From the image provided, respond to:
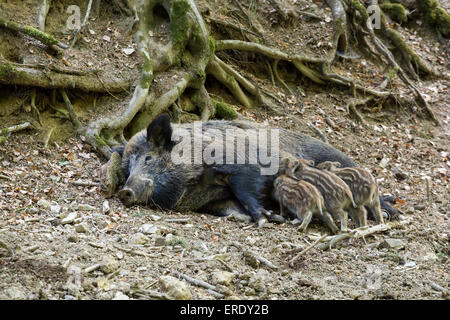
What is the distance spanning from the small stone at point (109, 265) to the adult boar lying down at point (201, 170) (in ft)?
6.51

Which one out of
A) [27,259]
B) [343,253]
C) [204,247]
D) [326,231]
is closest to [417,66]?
[326,231]

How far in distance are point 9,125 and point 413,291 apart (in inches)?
194

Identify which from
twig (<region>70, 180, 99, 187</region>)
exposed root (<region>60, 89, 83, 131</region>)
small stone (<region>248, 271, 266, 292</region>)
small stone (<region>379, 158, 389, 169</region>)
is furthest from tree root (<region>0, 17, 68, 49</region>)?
small stone (<region>379, 158, 389, 169</region>)

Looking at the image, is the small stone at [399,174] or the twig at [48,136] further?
the small stone at [399,174]

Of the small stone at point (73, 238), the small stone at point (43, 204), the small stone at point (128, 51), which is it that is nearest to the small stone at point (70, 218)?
the small stone at point (43, 204)

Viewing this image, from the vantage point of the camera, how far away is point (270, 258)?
434 centimetres

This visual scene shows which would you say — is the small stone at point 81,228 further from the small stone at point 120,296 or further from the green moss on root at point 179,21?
the green moss on root at point 179,21

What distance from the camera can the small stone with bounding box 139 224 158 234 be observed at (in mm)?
4570

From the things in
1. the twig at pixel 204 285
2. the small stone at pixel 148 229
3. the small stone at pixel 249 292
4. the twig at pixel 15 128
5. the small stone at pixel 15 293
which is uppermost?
the small stone at pixel 15 293

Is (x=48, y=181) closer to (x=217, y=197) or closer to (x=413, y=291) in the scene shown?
(x=217, y=197)

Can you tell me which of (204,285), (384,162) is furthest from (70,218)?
(384,162)

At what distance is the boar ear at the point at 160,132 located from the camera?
5.84 meters

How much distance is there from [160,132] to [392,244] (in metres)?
2.87

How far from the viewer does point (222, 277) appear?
143 inches
